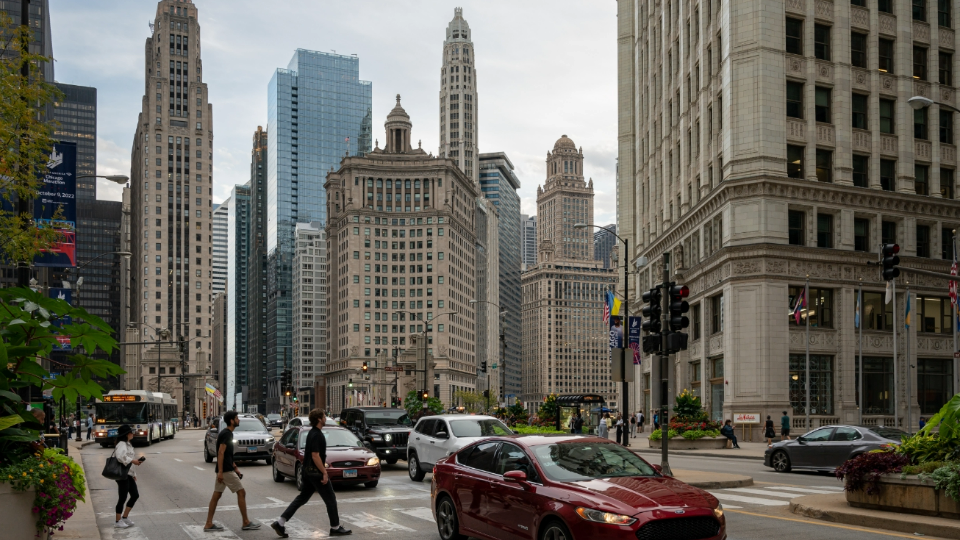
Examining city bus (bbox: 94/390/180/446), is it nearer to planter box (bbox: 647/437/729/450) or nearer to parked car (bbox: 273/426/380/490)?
parked car (bbox: 273/426/380/490)

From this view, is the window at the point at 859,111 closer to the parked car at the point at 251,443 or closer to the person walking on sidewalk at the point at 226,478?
the parked car at the point at 251,443

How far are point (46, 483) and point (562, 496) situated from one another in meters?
6.60

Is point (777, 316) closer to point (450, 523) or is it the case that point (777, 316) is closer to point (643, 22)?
point (643, 22)

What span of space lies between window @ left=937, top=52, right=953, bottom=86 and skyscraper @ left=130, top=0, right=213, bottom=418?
136 metres

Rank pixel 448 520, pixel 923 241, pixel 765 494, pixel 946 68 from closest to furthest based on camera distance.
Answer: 1. pixel 448 520
2. pixel 765 494
3. pixel 923 241
4. pixel 946 68

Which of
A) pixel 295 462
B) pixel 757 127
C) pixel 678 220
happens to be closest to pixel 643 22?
pixel 678 220

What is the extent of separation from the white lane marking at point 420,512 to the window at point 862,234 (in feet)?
135

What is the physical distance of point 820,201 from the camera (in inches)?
1939

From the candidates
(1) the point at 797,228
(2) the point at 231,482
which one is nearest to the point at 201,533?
(2) the point at 231,482

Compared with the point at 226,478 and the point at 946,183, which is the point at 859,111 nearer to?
the point at 946,183

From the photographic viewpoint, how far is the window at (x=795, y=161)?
1957 inches

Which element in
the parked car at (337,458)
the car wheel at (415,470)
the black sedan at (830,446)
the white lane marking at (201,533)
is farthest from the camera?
the black sedan at (830,446)

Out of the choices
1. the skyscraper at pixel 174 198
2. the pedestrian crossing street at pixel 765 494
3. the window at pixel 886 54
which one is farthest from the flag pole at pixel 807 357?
the skyscraper at pixel 174 198

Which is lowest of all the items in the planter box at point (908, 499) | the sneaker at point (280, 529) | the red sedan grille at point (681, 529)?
the sneaker at point (280, 529)
